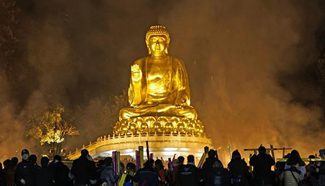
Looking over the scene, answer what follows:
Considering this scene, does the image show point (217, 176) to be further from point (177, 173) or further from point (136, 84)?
point (136, 84)

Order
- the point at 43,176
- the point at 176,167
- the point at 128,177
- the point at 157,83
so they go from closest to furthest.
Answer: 1. the point at 43,176
2. the point at 128,177
3. the point at 176,167
4. the point at 157,83

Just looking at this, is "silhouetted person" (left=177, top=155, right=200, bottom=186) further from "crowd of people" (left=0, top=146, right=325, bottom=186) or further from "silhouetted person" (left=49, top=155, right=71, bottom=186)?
"silhouetted person" (left=49, top=155, right=71, bottom=186)

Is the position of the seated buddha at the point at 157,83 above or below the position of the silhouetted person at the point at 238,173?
above

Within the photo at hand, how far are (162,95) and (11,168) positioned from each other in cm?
1202

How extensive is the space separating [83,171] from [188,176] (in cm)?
142

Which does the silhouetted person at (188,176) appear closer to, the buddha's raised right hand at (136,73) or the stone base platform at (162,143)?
the stone base platform at (162,143)

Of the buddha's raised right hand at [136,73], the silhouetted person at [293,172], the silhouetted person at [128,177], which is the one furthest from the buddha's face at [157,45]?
the silhouetted person at [293,172]

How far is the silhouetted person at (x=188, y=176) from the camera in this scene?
9.52 meters

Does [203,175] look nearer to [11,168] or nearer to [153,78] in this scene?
[11,168]

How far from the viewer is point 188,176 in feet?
31.3

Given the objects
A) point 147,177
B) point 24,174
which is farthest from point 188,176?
point 24,174

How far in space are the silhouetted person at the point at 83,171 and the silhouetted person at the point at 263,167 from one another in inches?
87.9

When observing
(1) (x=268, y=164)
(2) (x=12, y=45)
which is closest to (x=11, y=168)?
(1) (x=268, y=164)

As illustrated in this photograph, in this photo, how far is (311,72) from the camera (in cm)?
2844
